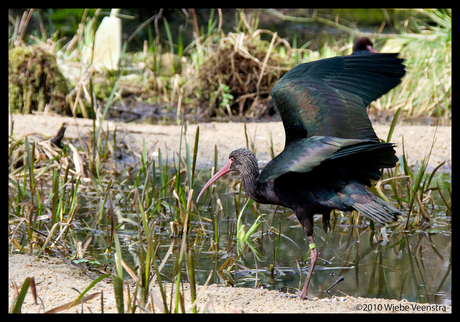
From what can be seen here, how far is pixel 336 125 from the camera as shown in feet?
13.0

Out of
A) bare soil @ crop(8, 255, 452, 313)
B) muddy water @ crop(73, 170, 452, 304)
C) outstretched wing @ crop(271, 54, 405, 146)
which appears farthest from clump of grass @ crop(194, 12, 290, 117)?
bare soil @ crop(8, 255, 452, 313)

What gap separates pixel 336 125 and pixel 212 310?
1.75 m

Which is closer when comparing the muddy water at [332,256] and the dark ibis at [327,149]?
the dark ibis at [327,149]

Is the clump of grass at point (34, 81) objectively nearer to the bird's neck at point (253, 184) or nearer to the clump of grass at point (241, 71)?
the clump of grass at point (241, 71)

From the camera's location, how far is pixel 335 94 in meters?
4.14

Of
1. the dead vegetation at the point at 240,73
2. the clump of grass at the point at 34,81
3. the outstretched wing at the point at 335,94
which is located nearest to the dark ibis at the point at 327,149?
the outstretched wing at the point at 335,94

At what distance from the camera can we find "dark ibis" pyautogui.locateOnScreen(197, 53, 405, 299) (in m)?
3.29

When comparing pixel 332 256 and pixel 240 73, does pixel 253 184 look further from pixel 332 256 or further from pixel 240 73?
pixel 240 73

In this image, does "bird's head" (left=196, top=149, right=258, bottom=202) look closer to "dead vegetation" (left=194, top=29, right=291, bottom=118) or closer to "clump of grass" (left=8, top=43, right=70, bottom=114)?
"clump of grass" (left=8, top=43, right=70, bottom=114)

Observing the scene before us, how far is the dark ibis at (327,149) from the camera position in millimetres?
3291

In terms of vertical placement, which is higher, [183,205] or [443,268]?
[183,205]

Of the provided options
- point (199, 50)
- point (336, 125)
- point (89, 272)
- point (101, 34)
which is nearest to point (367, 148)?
point (336, 125)

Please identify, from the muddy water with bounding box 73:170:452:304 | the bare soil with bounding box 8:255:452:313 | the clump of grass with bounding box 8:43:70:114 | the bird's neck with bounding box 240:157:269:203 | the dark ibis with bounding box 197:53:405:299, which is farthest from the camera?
the clump of grass with bounding box 8:43:70:114
